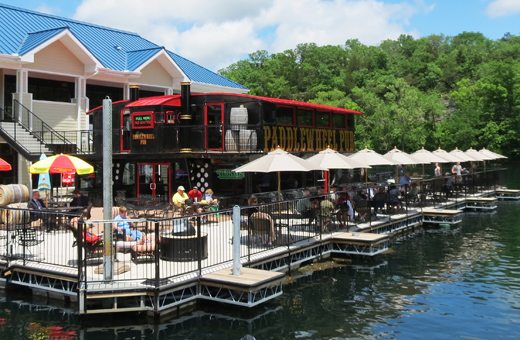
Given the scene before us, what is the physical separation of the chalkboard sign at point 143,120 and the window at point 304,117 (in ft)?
23.9

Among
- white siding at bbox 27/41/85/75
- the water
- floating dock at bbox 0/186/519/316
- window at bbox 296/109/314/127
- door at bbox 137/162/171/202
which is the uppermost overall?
white siding at bbox 27/41/85/75

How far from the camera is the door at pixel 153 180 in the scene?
2292cm

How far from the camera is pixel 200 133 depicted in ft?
71.9

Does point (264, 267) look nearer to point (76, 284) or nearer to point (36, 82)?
point (76, 284)

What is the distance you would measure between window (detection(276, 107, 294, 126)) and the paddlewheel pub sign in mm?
279

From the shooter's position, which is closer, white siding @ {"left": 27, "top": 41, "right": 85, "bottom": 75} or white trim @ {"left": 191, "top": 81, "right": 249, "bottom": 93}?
white siding @ {"left": 27, "top": 41, "right": 85, "bottom": 75}

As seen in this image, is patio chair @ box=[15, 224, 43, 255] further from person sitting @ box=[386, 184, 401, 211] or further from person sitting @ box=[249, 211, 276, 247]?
person sitting @ box=[386, 184, 401, 211]

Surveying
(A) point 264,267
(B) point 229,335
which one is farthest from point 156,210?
(B) point 229,335

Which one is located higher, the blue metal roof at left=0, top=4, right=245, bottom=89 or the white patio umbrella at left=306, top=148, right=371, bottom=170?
the blue metal roof at left=0, top=4, right=245, bottom=89

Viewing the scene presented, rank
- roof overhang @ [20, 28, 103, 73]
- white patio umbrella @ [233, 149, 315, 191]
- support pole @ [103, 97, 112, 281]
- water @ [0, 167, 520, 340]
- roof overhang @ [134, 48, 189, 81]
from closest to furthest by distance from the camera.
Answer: water @ [0, 167, 520, 340] < support pole @ [103, 97, 112, 281] < white patio umbrella @ [233, 149, 315, 191] < roof overhang @ [20, 28, 103, 73] < roof overhang @ [134, 48, 189, 81]

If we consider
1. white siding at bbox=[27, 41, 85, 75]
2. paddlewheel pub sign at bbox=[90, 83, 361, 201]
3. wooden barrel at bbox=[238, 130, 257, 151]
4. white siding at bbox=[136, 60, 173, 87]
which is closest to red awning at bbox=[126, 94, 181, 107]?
paddlewheel pub sign at bbox=[90, 83, 361, 201]

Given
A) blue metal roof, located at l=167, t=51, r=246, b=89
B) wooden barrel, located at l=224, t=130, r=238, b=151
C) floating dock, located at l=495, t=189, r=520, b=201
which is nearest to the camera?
wooden barrel, located at l=224, t=130, r=238, b=151

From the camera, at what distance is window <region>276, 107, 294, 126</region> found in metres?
24.0

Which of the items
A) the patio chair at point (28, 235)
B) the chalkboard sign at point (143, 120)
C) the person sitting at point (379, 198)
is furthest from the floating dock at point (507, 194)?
the patio chair at point (28, 235)
